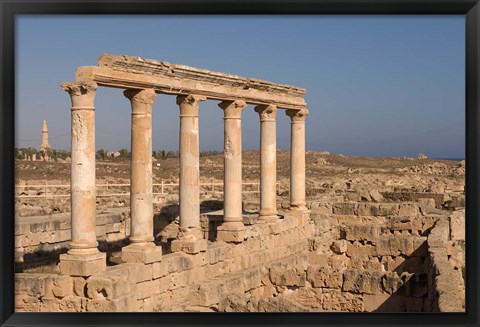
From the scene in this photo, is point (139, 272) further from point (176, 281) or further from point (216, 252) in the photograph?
point (216, 252)

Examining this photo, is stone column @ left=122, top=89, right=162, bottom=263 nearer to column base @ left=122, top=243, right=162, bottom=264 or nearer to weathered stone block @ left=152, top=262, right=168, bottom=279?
column base @ left=122, top=243, right=162, bottom=264

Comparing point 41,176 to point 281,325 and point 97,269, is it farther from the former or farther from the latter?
point 281,325

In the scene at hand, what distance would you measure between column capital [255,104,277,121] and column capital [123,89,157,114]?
6696mm

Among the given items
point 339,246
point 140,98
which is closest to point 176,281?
point 140,98

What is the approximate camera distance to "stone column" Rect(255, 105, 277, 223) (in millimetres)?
22750

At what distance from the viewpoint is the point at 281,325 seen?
27.1 feet

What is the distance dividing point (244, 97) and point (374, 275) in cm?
705

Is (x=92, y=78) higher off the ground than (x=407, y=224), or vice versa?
(x=92, y=78)

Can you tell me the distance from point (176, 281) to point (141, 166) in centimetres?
298

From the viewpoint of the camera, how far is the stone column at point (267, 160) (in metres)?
22.8

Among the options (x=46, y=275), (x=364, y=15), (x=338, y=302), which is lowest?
(x=338, y=302)

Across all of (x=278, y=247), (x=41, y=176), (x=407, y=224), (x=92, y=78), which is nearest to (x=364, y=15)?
(x=92, y=78)

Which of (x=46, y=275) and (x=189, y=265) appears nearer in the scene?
(x=46, y=275)

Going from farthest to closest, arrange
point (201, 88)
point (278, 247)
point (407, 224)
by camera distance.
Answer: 1. point (407, 224)
2. point (278, 247)
3. point (201, 88)
